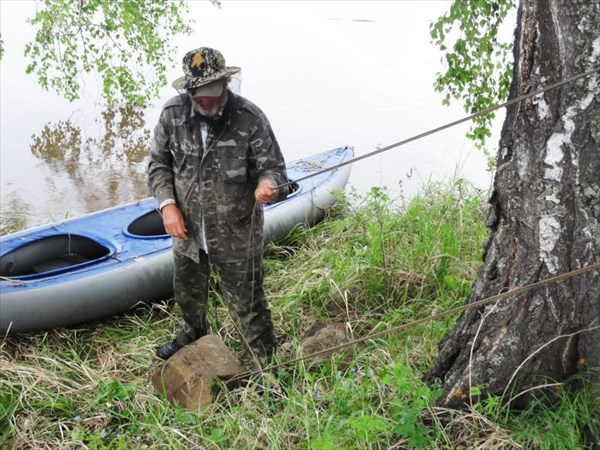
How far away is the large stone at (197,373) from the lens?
320 centimetres

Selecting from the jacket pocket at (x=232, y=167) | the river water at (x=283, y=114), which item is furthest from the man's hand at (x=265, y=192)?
the river water at (x=283, y=114)

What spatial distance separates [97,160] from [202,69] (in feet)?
21.5

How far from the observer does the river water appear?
8453mm

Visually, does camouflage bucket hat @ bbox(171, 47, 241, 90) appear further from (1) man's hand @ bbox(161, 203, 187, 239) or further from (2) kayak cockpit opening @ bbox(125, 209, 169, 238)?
(2) kayak cockpit opening @ bbox(125, 209, 169, 238)

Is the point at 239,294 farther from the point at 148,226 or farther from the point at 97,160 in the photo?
the point at 97,160

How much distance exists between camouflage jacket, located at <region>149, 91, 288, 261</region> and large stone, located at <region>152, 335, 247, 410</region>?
472 millimetres

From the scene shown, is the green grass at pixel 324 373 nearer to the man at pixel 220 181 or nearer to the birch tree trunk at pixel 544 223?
the birch tree trunk at pixel 544 223

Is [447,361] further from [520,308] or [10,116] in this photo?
[10,116]

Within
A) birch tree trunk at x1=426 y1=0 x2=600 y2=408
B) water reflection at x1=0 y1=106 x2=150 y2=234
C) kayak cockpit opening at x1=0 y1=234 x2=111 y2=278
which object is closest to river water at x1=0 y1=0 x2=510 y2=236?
water reflection at x1=0 y1=106 x2=150 y2=234

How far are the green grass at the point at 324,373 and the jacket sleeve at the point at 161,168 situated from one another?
3.15 ft

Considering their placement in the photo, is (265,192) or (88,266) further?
(88,266)

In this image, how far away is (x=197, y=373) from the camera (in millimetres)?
3242

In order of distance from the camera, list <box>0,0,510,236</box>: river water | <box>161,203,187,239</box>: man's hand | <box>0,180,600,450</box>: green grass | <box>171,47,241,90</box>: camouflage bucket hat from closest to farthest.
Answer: <box>0,180,600,450</box>: green grass
<box>171,47,241,90</box>: camouflage bucket hat
<box>161,203,187,239</box>: man's hand
<box>0,0,510,236</box>: river water

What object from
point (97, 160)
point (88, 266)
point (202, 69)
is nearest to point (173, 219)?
point (202, 69)
